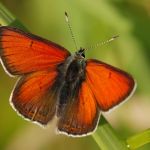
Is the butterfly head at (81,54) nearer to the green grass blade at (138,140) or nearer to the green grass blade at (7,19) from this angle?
the green grass blade at (7,19)

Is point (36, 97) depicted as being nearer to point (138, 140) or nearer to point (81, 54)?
point (81, 54)

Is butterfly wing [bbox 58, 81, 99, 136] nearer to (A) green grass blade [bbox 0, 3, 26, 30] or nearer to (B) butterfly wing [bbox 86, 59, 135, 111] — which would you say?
(B) butterfly wing [bbox 86, 59, 135, 111]

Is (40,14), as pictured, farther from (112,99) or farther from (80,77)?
(112,99)

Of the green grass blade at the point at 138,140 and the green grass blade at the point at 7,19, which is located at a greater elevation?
the green grass blade at the point at 7,19

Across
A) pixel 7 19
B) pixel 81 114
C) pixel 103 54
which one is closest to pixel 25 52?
pixel 7 19

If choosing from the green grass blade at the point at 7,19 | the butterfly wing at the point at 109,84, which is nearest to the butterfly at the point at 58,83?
the butterfly wing at the point at 109,84

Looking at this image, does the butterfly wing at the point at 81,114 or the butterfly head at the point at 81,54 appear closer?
the butterfly wing at the point at 81,114
